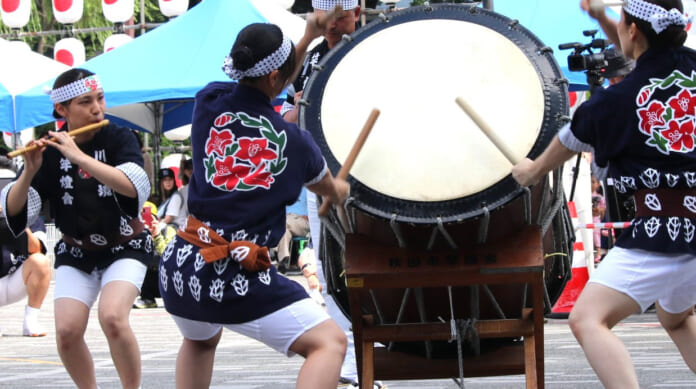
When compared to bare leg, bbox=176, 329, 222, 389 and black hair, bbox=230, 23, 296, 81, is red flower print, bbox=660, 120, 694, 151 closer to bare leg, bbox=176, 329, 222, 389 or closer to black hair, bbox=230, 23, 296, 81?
black hair, bbox=230, 23, 296, 81

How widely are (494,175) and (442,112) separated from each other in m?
0.27

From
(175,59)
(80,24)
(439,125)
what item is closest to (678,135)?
(439,125)

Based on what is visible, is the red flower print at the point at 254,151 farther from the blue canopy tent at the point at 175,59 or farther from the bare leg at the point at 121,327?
the blue canopy tent at the point at 175,59

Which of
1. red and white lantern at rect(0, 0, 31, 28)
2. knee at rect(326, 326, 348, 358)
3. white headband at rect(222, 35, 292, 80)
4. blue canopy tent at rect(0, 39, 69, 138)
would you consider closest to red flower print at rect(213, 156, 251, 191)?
white headband at rect(222, 35, 292, 80)

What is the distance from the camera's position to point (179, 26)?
37.9 feet

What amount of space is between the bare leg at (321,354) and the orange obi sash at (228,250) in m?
0.24

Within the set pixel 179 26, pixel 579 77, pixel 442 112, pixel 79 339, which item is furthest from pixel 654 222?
pixel 179 26

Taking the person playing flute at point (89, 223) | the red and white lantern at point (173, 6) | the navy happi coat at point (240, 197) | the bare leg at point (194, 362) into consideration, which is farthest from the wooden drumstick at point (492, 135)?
the red and white lantern at point (173, 6)

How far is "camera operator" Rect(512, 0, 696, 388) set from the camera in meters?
3.43

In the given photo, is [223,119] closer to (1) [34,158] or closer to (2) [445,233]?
(2) [445,233]

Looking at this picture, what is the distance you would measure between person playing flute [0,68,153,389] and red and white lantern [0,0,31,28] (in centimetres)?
1515

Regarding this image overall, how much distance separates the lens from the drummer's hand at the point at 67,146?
4207mm

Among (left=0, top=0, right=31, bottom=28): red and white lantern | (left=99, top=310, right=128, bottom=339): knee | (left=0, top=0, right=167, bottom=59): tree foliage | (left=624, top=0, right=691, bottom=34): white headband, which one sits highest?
(left=624, top=0, right=691, bottom=34): white headband

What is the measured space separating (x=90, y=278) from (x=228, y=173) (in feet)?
5.01
